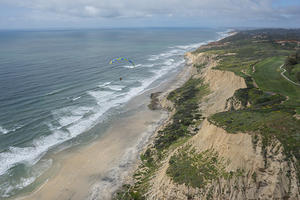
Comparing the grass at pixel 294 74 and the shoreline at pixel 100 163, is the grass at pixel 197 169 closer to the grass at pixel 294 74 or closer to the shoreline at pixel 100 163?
the shoreline at pixel 100 163

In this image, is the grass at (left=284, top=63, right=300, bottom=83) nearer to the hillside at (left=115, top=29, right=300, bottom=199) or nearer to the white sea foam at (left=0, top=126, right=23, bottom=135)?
the hillside at (left=115, top=29, right=300, bottom=199)

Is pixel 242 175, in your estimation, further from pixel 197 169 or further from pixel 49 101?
pixel 49 101

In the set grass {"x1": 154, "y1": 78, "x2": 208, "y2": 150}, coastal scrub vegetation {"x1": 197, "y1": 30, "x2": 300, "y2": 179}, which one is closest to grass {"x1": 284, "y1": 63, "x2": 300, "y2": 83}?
coastal scrub vegetation {"x1": 197, "y1": 30, "x2": 300, "y2": 179}

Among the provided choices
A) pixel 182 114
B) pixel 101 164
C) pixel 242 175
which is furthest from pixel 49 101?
pixel 242 175

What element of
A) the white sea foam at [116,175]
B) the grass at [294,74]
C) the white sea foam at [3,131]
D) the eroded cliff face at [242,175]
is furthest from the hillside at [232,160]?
the white sea foam at [3,131]

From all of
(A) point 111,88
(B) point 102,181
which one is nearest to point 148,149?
(B) point 102,181
